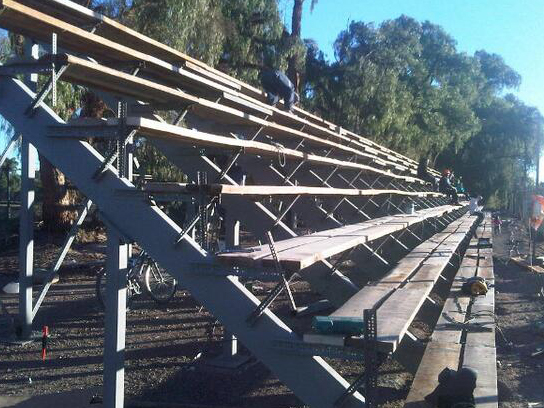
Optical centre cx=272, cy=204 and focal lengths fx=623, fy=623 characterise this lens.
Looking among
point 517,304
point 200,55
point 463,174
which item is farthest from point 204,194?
point 463,174

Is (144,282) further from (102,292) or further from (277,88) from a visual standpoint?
(277,88)

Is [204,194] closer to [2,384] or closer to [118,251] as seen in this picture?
[118,251]

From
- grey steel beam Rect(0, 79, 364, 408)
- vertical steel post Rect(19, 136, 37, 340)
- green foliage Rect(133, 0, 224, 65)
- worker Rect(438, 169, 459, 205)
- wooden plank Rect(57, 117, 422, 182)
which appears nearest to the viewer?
grey steel beam Rect(0, 79, 364, 408)

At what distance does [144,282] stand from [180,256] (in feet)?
15.7

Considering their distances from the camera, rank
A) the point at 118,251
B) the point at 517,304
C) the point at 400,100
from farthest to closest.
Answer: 1. the point at 400,100
2. the point at 517,304
3. the point at 118,251

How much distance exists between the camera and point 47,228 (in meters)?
14.2

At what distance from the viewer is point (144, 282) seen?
8742 millimetres

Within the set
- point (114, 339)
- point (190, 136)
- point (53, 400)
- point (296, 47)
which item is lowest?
point (53, 400)

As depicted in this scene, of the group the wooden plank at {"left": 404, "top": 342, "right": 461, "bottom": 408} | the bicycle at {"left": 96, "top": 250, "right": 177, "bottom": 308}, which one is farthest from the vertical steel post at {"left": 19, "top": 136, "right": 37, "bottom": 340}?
the wooden plank at {"left": 404, "top": 342, "right": 461, "bottom": 408}

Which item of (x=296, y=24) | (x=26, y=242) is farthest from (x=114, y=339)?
(x=296, y=24)

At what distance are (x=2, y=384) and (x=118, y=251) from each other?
2.16 meters

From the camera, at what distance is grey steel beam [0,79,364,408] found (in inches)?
148

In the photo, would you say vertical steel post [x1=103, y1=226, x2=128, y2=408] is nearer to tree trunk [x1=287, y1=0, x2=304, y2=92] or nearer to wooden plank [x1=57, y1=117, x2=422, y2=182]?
wooden plank [x1=57, y1=117, x2=422, y2=182]

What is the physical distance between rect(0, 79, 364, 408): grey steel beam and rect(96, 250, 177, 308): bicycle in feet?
13.1
